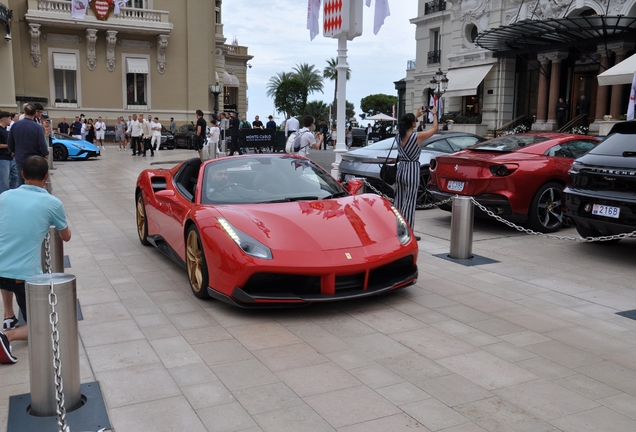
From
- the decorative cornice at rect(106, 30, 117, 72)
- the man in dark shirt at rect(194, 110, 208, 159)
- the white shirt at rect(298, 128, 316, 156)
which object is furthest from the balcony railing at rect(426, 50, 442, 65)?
the white shirt at rect(298, 128, 316, 156)

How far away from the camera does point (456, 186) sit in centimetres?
909

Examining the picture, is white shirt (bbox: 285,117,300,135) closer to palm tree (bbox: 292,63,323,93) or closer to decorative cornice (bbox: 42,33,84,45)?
decorative cornice (bbox: 42,33,84,45)

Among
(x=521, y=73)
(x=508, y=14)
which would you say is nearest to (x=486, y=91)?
(x=521, y=73)

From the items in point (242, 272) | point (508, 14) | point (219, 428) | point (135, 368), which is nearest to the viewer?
point (219, 428)

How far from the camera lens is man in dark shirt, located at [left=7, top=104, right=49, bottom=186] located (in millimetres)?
9625

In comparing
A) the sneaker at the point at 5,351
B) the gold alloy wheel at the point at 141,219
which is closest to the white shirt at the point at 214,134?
the gold alloy wheel at the point at 141,219

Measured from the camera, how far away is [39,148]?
32.3 feet

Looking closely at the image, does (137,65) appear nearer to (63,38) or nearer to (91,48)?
(91,48)

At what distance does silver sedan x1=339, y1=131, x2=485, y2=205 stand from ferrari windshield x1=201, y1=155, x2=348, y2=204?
4711 mm

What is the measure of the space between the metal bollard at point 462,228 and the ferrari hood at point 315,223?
5.03 feet

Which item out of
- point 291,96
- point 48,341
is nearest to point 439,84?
point 48,341

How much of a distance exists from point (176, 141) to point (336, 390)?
32.1 meters

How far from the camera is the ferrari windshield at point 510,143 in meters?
9.30

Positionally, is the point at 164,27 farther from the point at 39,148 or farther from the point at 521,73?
the point at 39,148
